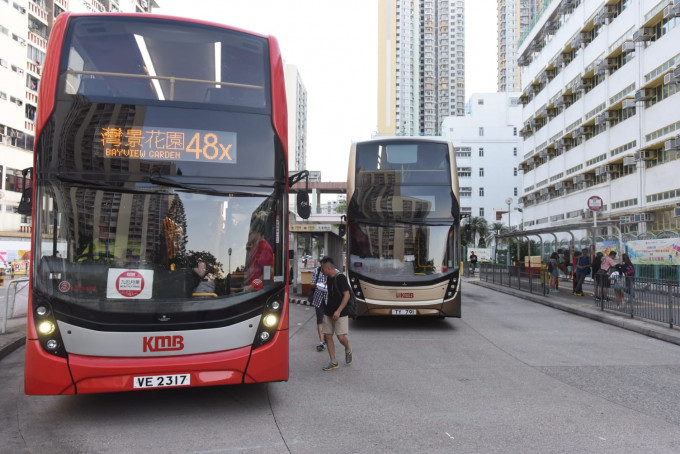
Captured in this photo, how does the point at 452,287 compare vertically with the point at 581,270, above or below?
below

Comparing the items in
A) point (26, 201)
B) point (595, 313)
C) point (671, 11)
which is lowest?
point (595, 313)

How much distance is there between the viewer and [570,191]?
127 ft

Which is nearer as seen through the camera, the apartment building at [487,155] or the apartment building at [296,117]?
the apartment building at [487,155]

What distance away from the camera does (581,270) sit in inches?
725

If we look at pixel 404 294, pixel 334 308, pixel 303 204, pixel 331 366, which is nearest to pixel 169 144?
pixel 303 204

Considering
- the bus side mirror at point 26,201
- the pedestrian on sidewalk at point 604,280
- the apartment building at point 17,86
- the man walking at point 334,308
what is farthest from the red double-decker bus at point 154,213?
the apartment building at point 17,86

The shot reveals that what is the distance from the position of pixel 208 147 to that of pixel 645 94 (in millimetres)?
27885

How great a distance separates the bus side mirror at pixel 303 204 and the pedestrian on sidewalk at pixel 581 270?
45.6 feet

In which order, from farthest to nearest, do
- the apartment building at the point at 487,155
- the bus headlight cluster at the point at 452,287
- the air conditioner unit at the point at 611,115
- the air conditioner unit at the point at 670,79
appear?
the apartment building at the point at 487,155 → the air conditioner unit at the point at 611,115 → the air conditioner unit at the point at 670,79 → the bus headlight cluster at the point at 452,287

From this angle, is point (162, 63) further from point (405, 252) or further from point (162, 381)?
point (405, 252)

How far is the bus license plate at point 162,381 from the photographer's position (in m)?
5.23

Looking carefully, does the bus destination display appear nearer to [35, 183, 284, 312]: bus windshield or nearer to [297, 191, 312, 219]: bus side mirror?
[35, 183, 284, 312]: bus windshield

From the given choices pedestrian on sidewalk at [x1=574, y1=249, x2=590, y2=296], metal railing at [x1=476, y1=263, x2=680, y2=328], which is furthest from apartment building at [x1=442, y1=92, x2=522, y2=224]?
metal railing at [x1=476, y1=263, x2=680, y2=328]

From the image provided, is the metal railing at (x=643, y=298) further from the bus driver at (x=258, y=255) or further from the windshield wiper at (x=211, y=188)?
the windshield wiper at (x=211, y=188)
